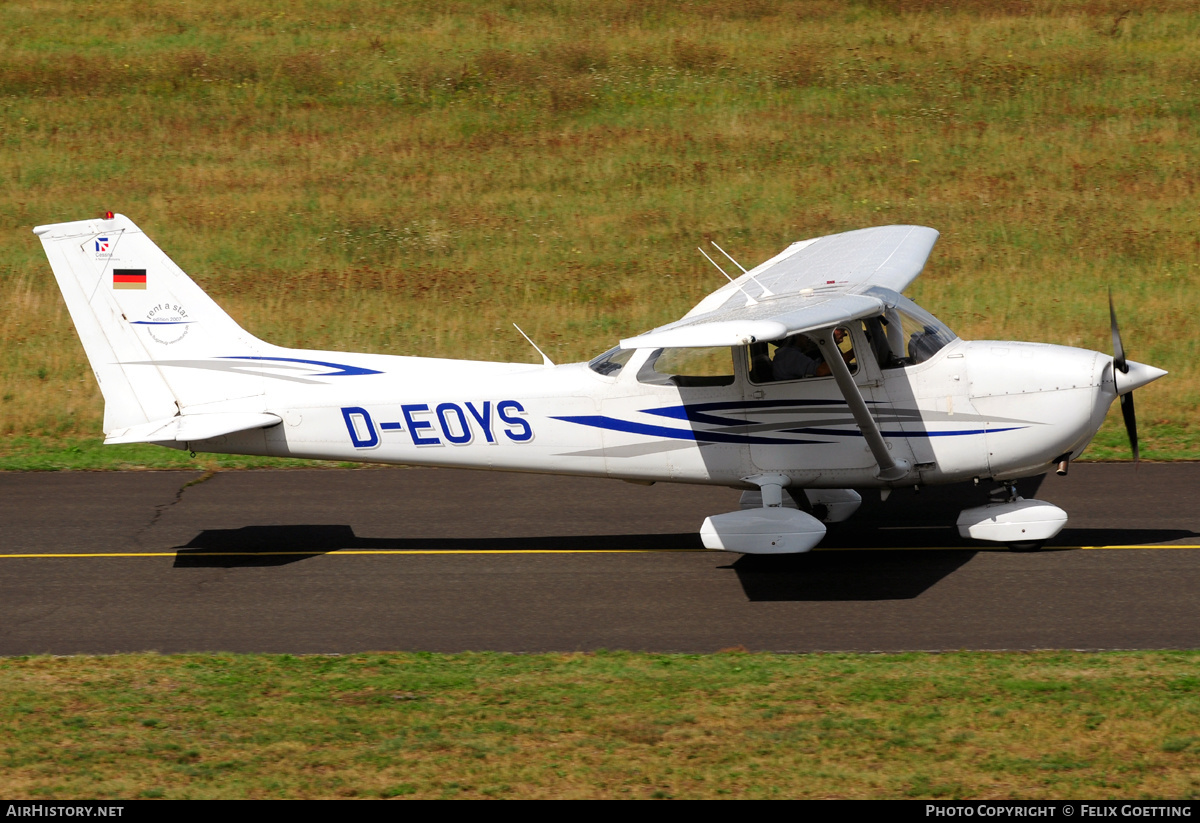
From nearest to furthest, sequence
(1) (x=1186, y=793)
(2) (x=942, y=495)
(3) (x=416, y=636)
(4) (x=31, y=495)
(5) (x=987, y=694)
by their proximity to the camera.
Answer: (1) (x=1186, y=793)
(5) (x=987, y=694)
(3) (x=416, y=636)
(2) (x=942, y=495)
(4) (x=31, y=495)

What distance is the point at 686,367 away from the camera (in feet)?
32.0

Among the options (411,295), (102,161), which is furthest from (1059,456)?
(102,161)

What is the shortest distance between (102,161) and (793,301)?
20.2m

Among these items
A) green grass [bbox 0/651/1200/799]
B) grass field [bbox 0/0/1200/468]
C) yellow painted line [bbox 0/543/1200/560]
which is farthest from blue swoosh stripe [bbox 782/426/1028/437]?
grass field [bbox 0/0/1200/468]

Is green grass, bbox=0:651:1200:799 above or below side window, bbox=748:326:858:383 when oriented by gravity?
below

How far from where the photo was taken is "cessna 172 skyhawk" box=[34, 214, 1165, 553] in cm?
956

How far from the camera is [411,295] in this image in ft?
65.6

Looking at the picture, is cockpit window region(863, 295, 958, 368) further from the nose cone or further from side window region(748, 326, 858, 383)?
the nose cone

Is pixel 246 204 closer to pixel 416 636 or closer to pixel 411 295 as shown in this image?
pixel 411 295

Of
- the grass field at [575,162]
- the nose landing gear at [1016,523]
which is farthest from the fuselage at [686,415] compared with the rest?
the grass field at [575,162]

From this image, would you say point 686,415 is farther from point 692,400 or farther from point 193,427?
point 193,427

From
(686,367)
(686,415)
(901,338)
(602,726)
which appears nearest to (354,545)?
(686,415)

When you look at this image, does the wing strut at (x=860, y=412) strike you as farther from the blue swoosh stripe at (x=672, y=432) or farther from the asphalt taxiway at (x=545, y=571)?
the asphalt taxiway at (x=545, y=571)

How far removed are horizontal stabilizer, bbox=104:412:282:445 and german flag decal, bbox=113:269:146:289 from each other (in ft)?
3.83
